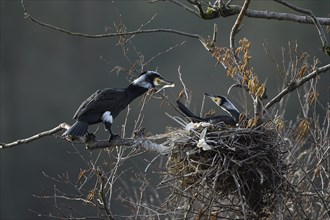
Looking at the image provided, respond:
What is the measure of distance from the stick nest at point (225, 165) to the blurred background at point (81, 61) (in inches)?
457

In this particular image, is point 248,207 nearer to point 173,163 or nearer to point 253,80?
point 173,163

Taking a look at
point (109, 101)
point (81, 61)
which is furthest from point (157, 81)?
point (81, 61)

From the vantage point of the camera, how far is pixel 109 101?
735 cm

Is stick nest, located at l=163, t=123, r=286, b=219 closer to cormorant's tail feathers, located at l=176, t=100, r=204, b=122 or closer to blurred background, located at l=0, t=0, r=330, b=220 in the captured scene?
cormorant's tail feathers, located at l=176, t=100, r=204, b=122

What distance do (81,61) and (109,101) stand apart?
1740 centimetres

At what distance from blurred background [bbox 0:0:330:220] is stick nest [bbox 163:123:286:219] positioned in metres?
11.6

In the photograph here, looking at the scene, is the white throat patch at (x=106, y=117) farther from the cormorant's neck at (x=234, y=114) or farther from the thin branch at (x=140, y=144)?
the cormorant's neck at (x=234, y=114)

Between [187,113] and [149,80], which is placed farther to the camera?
[149,80]

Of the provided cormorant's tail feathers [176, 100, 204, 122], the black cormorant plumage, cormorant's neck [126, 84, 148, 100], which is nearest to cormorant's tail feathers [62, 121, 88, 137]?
cormorant's neck [126, 84, 148, 100]

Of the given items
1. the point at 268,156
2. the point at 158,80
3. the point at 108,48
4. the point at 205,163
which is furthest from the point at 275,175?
the point at 108,48

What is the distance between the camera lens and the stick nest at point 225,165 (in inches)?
255

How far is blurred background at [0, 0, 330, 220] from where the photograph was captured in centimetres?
2019

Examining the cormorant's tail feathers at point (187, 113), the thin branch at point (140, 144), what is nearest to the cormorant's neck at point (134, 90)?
the cormorant's tail feathers at point (187, 113)

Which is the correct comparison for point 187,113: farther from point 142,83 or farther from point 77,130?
point 77,130
